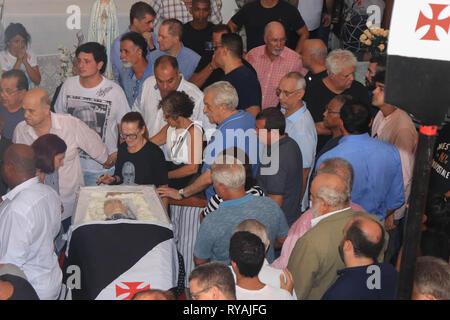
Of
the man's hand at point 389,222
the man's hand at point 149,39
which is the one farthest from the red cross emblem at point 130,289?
the man's hand at point 149,39

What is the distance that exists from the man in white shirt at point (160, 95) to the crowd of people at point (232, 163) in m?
0.02

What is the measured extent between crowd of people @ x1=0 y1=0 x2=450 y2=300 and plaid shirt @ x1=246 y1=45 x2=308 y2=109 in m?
0.01

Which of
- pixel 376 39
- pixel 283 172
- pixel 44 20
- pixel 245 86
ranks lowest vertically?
pixel 283 172

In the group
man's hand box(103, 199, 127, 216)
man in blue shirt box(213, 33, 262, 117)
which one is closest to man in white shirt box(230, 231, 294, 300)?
man's hand box(103, 199, 127, 216)

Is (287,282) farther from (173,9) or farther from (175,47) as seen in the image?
(173,9)

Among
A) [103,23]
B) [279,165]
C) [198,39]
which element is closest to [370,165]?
[279,165]

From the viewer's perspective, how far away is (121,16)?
7.29m

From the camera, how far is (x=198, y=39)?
600 centimetres

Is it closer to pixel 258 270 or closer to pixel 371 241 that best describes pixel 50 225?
pixel 258 270

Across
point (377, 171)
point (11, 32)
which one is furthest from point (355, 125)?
point (11, 32)

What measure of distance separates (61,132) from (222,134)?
1.14 m

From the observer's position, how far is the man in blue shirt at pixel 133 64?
502cm

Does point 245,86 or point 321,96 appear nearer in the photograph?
point 245,86
